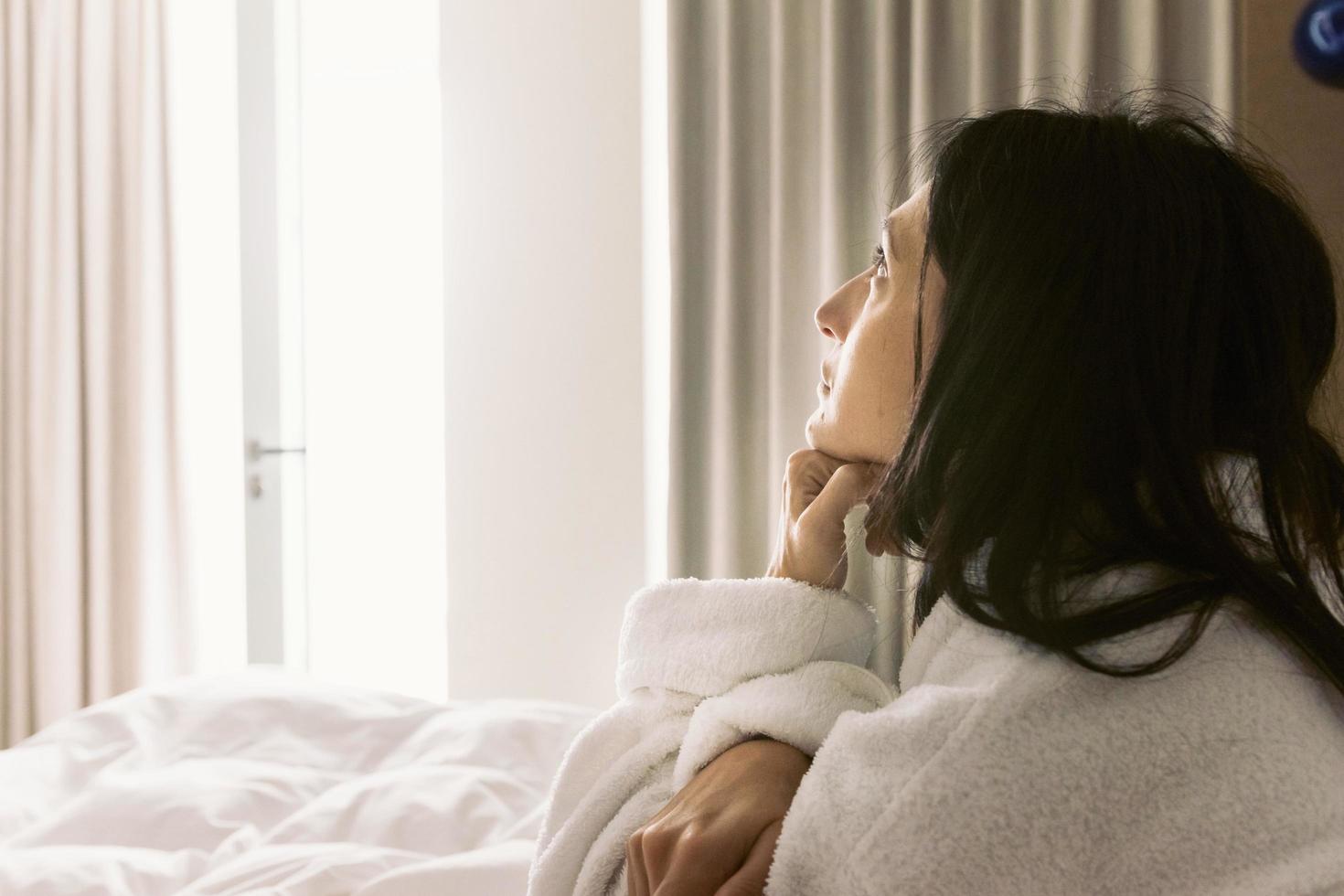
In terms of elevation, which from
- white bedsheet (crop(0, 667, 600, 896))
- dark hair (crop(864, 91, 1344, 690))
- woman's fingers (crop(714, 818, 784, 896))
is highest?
dark hair (crop(864, 91, 1344, 690))

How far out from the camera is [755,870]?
626mm

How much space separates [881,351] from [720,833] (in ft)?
1.50

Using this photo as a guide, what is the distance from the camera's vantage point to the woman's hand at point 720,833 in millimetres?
621

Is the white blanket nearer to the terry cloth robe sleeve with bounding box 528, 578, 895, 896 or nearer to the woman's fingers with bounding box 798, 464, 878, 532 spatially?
the terry cloth robe sleeve with bounding box 528, 578, 895, 896

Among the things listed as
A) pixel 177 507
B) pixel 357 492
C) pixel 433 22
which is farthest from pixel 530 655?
pixel 433 22

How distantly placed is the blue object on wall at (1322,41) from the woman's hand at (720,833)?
1.35 metres

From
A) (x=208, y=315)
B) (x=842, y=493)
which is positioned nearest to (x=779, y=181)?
(x=842, y=493)

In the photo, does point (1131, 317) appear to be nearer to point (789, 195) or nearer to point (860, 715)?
point (860, 715)

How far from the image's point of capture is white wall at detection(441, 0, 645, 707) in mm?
A: 2686

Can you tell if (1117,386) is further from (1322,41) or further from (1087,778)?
(1322,41)

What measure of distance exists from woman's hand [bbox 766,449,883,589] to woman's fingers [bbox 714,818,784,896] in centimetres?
34

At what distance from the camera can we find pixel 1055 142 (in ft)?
2.39

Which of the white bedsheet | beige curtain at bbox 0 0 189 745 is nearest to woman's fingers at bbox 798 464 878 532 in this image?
the white bedsheet

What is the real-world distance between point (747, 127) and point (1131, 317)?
179cm
